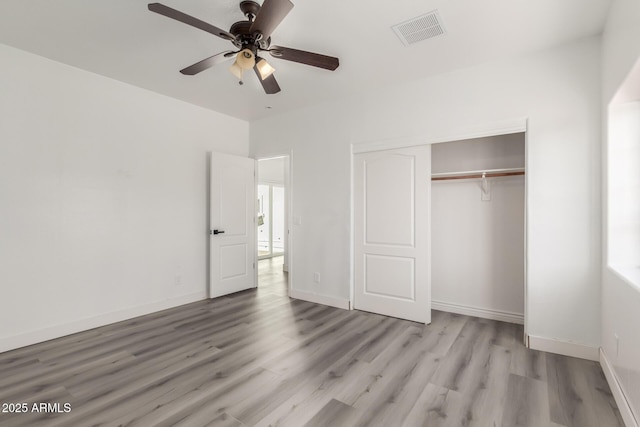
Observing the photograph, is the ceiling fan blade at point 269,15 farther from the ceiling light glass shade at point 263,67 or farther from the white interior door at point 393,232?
the white interior door at point 393,232

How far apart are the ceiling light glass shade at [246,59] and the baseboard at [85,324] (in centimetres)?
313

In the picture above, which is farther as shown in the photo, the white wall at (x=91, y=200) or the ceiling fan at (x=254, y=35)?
the white wall at (x=91, y=200)

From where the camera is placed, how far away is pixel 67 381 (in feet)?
7.48

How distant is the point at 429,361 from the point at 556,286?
52.6 inches

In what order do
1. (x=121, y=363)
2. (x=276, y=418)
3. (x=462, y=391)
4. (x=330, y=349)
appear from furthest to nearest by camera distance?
1. (x=330, y=349)
2. (x=121, y=363)
3. (x=462, y=391)
4. (x=276, y=418)

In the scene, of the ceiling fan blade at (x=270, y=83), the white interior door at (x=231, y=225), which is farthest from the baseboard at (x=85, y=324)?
the ceiling fan blade at (x=270, y=83)

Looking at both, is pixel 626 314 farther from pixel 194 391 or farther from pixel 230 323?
pixel 230 323

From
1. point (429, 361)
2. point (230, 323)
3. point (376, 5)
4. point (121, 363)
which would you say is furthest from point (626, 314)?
point (121, 363)

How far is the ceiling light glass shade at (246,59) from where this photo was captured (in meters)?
2.22

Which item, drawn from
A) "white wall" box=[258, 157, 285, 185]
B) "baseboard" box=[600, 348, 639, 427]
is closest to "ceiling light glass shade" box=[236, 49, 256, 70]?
"baseboard" box=[600, 348, 639, 427]

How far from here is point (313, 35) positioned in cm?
257

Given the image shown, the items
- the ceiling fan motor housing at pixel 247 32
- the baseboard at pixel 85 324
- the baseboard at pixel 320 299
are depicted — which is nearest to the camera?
the ceiling fan motor housing at pixel 247 32

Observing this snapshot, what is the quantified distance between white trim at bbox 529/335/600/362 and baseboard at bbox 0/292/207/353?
4.05 metres

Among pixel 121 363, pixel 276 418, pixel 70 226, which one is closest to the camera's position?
pixel 276 418
